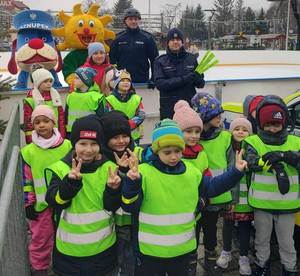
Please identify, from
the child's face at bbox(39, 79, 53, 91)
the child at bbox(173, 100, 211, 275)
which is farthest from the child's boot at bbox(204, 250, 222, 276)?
the child's face at bbox(39, 79, 53, 91)

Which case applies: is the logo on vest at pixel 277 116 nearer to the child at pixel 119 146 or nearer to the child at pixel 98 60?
the child at pixel 119 146

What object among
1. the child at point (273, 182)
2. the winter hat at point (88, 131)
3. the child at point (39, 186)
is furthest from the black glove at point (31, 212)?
the child at point (273, 182)

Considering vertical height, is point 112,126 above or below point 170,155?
above

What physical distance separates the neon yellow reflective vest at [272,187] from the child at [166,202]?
64 cm

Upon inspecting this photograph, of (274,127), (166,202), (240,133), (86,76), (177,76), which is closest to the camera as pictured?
(166,202)

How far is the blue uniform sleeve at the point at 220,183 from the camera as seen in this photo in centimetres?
277

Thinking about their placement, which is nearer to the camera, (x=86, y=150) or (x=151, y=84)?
(x=86, y=150)

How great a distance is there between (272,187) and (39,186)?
6.02ft

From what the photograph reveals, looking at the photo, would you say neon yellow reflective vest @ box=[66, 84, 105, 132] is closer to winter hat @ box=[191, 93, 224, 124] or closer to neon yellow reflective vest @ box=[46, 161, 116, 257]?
winter hat @ box=[191, 93, 224, 124]

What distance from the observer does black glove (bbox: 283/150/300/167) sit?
3.20m

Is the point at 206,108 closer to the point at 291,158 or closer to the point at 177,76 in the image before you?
the point at 291,158

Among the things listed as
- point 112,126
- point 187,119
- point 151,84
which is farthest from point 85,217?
point 151,84

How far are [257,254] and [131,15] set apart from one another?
4217mm

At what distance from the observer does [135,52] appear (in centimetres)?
658
